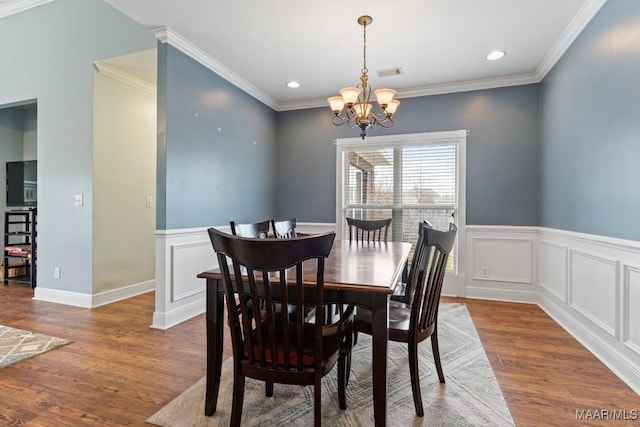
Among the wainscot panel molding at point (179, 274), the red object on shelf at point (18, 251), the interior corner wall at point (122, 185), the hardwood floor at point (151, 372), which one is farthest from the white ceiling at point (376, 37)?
the red object on shelf at point (18, 251)

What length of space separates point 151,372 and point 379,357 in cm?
153

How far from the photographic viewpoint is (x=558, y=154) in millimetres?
3088

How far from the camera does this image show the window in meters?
3.99

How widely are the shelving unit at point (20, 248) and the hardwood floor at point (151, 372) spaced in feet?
4.03

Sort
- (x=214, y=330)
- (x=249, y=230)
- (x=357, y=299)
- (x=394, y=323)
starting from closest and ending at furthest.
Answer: (x=357, y=299)
(x=214, y=330)
(x=394, y=323)
(x=249, y=230)

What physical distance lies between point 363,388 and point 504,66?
348cm

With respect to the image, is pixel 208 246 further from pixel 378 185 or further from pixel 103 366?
pixel 378 185

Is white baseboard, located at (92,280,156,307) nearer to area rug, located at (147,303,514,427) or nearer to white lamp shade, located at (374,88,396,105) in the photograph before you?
area rug, located at (147,303,514,427)

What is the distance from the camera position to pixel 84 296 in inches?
134

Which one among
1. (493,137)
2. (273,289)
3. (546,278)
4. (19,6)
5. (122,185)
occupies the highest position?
Answer: (19,6)

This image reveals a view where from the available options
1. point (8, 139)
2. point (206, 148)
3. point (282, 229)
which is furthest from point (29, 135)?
point (282, 229)

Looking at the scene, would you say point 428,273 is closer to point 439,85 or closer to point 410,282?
point 410,282

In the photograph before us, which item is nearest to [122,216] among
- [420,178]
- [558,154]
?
[420,178]

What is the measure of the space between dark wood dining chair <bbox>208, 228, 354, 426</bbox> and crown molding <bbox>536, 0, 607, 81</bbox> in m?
2.77
